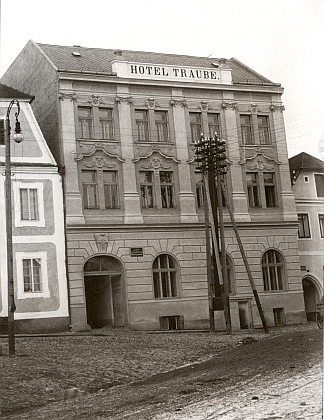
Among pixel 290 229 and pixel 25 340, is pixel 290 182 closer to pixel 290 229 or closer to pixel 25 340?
pixel 290 229

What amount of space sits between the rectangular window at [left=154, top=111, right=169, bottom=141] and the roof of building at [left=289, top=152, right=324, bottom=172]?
723 mm

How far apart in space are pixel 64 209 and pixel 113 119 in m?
0.59

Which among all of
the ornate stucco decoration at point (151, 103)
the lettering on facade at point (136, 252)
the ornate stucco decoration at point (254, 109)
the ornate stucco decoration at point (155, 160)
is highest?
the ornate stucco decoration at point (151, 103)

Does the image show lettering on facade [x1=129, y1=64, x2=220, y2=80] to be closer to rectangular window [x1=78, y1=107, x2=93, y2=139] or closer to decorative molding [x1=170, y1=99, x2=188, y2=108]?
decorative molding [x1=170, y1=99, x2=188, y2=108]

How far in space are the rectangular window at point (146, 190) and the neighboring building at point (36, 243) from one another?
0.48 meters

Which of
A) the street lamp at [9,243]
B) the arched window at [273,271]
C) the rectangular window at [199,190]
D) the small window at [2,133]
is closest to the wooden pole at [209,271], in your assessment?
the rectangular window at [199,190]

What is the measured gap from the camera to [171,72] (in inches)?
147

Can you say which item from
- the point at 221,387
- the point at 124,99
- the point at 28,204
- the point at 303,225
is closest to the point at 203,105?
the point at 124,99

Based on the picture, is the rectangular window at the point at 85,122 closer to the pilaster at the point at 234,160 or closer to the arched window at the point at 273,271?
the pilaster at the point at 234,160

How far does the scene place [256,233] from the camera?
3695mm

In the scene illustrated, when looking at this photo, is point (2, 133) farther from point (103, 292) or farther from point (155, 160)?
point (103, 292)

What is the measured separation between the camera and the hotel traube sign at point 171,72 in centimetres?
367

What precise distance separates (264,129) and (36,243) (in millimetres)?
1472

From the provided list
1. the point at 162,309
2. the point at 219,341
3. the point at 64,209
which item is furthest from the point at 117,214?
the point at 219,341
